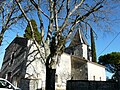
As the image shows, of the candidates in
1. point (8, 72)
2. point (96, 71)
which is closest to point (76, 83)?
point (8, 72)

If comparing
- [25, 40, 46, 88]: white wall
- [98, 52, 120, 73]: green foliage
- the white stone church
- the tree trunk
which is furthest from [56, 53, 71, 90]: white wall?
[98, 52, 120, 73]: green foliage

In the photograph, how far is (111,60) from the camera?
5144cm

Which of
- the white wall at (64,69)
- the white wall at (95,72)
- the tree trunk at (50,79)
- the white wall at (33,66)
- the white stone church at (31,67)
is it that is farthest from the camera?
the white wall at (95,72)

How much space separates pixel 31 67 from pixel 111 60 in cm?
3199

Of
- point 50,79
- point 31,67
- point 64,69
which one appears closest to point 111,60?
point 64,69

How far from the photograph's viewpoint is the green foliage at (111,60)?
1960 inches

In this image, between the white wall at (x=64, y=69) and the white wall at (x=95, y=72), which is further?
the white wall at (x=95, y=72)

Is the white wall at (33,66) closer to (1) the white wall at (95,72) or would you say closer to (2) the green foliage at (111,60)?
(1) the white wall at (95,72)

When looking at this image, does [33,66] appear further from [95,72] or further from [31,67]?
[95,72]

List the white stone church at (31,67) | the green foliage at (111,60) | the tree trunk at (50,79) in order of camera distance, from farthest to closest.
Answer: the green foliage at (111,60) < the white stone church at (31,67) < the tree trunk at (50,79)

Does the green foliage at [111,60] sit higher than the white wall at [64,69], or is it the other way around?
the green foliage at [111,60]

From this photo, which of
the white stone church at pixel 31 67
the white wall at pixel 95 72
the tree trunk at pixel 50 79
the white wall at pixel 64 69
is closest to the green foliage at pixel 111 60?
the white wall at pixel 95 72

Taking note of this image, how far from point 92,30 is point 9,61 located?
1637 centimetres

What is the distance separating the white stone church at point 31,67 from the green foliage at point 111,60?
1701cm
